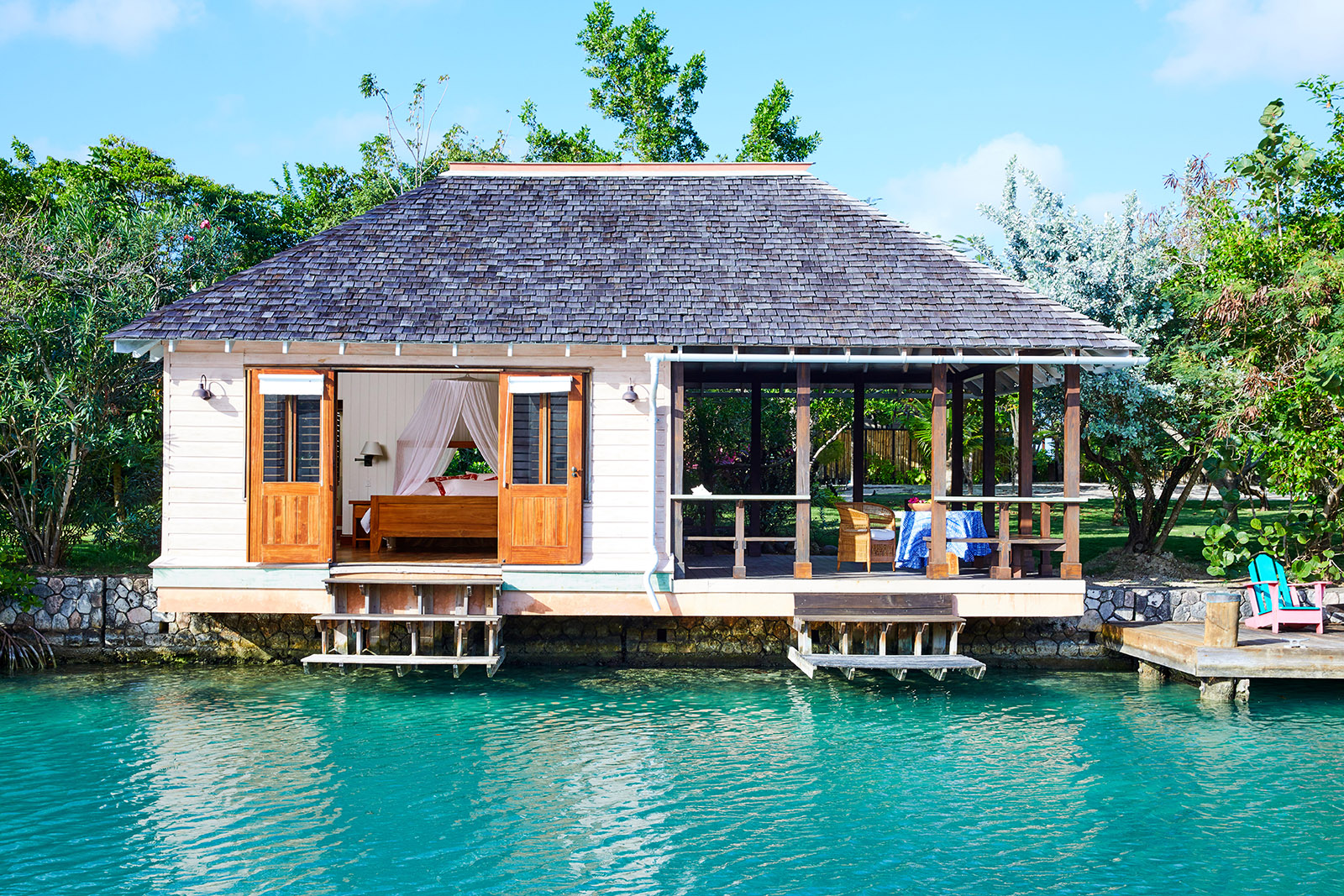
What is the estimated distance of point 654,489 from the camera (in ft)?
38.8

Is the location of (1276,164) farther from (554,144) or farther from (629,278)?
(554,144)

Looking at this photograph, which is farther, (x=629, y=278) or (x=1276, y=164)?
(x=1276, y=164)

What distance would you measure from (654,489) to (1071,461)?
4722mm

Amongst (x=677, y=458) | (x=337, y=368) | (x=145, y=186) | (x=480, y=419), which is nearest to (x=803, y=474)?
(x=677, y=458)

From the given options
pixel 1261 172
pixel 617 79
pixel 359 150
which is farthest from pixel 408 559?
pixel 617 79

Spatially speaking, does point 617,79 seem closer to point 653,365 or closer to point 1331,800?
point 653,365

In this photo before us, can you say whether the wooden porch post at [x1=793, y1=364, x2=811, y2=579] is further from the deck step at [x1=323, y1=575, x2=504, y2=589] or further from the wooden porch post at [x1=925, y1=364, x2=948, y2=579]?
the deck step at [x1=323, y1=575, x2=504, y2=589]

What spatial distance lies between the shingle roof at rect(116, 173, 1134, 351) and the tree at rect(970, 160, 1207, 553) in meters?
3.20

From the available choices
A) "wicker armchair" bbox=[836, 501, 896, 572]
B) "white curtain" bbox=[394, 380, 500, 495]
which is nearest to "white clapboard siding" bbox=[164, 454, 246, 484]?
"white curtain" bbox=[394, 380, 500, 495]

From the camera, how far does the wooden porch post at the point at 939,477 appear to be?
11555 mm

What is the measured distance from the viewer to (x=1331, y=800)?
8.09m

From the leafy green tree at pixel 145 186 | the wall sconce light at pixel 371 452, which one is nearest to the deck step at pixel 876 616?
the wall sconce light at pixel 371 452

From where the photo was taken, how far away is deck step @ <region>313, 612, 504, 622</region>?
1110 cm

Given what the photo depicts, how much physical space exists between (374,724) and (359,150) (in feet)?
57.8
